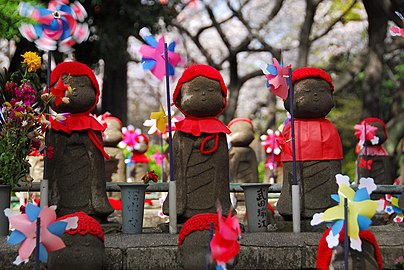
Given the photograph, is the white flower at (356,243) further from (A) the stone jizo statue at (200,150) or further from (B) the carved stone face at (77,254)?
(A) the stone jizo statue at (200,150)

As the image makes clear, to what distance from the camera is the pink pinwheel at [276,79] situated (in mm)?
5551

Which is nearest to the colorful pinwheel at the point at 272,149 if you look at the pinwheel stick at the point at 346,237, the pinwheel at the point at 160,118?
the pinwheel at the point at 160,118

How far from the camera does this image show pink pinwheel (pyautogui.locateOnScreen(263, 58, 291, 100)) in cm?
555

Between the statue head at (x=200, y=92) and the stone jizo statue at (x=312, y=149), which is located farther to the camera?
the stone jizo statue at (x=312, y=149)

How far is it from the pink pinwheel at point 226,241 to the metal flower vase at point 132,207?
8.24 feet

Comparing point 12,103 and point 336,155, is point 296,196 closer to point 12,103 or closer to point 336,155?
point 336,155

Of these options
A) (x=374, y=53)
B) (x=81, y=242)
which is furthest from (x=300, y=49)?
(x=81, y=242)

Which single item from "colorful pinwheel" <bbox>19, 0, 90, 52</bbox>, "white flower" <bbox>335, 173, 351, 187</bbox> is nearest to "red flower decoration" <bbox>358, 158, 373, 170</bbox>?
"colorful pinwheel" <bbox>19, 0, 90, 52</bbox>

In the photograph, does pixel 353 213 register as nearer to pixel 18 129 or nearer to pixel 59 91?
pixel 59 91

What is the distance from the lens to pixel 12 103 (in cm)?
530

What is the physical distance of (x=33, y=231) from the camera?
3.33m

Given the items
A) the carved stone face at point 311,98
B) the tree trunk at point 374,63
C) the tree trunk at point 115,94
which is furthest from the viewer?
the tree trunk at point 115,94

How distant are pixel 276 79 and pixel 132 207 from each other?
64.4 inches

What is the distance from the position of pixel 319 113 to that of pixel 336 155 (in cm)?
41
